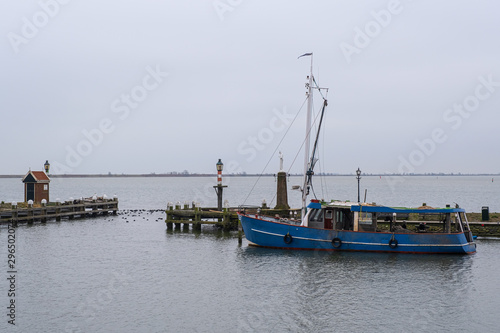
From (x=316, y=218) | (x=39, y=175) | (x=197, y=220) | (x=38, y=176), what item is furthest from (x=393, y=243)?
(x=39, y=175)

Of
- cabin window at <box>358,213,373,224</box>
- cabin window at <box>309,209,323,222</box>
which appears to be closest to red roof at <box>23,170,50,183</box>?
cabin window at <box>309,209,323,222</box>

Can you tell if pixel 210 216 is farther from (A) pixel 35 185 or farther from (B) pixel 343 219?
(A) pixel 35 185

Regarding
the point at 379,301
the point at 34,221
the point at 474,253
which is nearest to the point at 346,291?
the point at 379,301

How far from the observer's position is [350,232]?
3002cm

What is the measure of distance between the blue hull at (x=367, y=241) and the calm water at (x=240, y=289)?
736 millimetres

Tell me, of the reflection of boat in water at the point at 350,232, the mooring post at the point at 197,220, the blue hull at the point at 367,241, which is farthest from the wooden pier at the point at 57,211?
the blue hull at the point at 367,241

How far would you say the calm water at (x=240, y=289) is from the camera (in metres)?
17.6

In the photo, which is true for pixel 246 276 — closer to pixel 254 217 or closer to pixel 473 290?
pixel 254 217

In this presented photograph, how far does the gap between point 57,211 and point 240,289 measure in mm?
30280

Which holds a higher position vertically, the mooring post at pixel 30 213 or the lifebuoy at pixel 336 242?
the mooring post at pixel 30 213

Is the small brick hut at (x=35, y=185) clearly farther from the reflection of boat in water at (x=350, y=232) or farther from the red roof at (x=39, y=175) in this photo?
the reflection of boat in water at (x=350, y=232)

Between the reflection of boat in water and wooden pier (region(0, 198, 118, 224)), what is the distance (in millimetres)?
21927

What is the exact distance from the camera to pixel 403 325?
17391 mm

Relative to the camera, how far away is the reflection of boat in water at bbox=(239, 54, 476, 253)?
2977 centimetres
